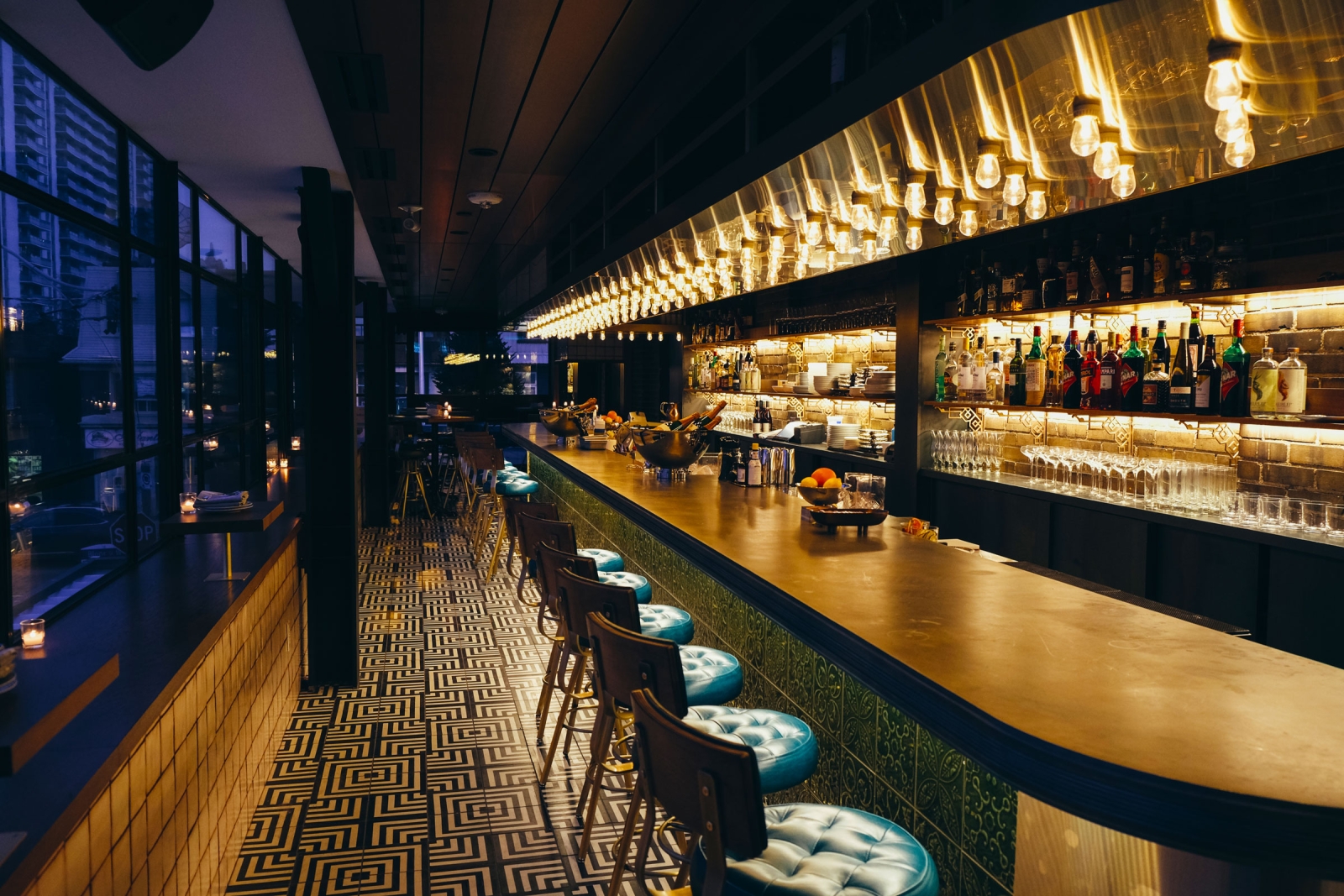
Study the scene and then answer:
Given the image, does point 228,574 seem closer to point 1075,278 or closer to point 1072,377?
point 1072,377

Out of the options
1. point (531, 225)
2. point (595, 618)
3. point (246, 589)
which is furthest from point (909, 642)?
point (531, 225)

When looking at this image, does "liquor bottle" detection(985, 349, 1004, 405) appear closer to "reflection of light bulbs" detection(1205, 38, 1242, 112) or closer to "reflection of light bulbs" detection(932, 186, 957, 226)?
"reflection of light bulbs" detection(932, 186, 957, 226)

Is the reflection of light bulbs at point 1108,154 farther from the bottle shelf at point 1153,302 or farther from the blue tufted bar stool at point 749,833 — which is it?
the blue tufted bar stool at point 749,833

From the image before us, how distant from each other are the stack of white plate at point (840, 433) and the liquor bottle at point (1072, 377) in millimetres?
2448

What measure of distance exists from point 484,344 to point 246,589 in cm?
1655

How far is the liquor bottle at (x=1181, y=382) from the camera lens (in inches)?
149

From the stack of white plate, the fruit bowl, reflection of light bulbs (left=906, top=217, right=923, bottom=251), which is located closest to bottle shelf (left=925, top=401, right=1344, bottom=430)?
reflection of light bulbs (left=906, top=217, right=923, bottom=251)

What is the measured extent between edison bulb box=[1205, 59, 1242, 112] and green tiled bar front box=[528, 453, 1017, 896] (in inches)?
58.7

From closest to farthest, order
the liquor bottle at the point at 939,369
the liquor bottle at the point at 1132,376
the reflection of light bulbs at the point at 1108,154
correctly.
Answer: the reflection of light bulbs at the point at 1108,154 < the liquor bottle at the point at 1132,376 < the liquor bottle at the point at 939,369

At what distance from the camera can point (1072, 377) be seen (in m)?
4.51

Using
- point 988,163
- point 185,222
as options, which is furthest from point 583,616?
point 185,222

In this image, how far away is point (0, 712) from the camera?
4.85 feet

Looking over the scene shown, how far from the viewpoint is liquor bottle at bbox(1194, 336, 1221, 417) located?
3.70 meters

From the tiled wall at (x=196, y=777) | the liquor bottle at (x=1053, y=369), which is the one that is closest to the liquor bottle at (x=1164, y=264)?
the liquor bottle at (x=1053, y=369)
